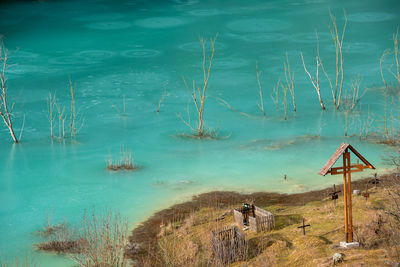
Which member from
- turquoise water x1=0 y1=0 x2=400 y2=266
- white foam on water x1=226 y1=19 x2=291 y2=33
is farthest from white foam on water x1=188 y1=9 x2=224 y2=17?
white foam on water x1=226 y1=19 x2=291 y2=33

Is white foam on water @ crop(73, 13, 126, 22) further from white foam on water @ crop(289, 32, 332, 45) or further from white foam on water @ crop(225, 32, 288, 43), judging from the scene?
white foam on water @ crop(289, 32, 332, 45)

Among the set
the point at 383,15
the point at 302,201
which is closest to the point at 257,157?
the point at 302,201

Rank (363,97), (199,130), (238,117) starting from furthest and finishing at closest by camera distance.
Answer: (363,97) < (238,117) < (199,130)

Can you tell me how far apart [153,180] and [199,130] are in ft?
13.5

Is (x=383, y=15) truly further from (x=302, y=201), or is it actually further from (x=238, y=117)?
(x=302, y=201)

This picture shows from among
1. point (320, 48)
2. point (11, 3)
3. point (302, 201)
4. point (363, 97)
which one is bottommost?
point (302, 201)

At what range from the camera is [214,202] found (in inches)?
420

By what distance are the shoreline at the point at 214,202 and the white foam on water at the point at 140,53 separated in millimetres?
17241

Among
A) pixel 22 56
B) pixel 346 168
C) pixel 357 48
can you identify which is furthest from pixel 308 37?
pixel 346 168

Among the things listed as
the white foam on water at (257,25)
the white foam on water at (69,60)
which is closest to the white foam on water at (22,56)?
the white foam on water at (69,60)

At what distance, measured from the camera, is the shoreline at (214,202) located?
31.1 feet

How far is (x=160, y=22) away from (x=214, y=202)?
24136mm

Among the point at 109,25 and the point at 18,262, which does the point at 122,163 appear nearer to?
the point at 18,262

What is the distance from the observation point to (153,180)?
12.5m
